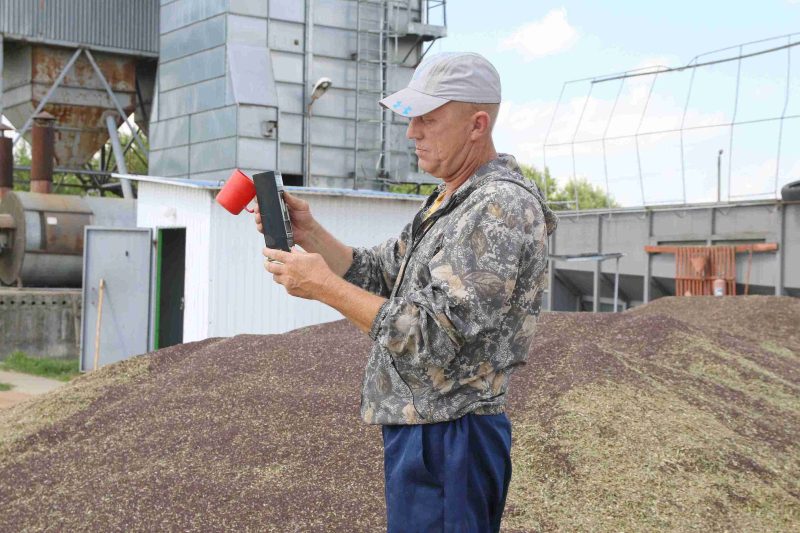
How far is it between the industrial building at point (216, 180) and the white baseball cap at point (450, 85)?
9.50 metres

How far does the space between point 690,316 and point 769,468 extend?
702 cm

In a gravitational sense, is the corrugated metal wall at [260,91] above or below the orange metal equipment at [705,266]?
above

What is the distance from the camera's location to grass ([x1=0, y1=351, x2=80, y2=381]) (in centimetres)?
1379

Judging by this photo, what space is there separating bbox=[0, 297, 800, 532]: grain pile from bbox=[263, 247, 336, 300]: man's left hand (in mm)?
2755

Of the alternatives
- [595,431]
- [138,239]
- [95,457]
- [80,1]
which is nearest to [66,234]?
[138,239]

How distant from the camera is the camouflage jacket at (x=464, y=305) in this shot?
2.25 meters

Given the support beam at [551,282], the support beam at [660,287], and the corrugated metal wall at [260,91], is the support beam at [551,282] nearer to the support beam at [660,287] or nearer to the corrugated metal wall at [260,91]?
the support beam at [660,287]

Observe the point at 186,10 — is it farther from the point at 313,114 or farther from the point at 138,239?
the point at 138,239

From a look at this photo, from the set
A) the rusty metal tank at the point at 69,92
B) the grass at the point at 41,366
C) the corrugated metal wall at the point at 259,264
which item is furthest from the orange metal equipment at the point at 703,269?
the rusty metal tank at the point at 69,92

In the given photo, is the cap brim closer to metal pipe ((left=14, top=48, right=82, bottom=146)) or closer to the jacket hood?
the jacket hood

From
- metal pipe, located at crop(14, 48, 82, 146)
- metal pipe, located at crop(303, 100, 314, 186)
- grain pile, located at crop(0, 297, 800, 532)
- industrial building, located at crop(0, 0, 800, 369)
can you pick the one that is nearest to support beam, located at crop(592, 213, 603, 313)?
industrial building, located at crop(0, 0, 800, 369)

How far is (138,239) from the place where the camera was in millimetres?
13359

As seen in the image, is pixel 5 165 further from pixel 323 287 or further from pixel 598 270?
→ pixel 323 287

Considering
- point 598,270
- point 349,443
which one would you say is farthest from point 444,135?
point 598,270
